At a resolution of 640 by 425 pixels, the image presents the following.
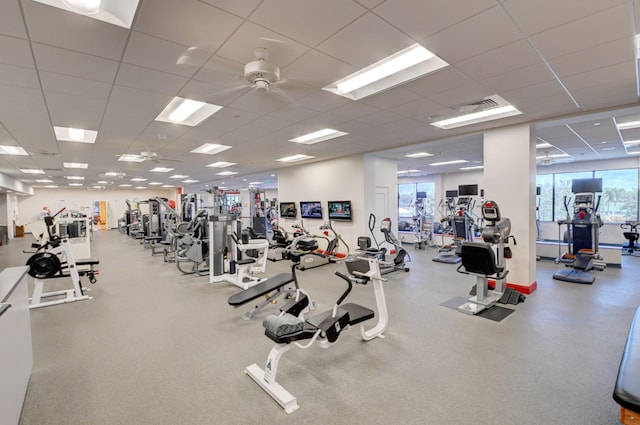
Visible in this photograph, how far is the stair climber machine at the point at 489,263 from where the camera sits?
399 centimetres

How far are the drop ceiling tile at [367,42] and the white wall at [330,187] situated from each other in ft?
16.5

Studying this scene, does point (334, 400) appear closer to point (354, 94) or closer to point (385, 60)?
point (385, 60)

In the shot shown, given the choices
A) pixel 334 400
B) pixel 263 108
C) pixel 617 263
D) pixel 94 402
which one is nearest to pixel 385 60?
pixel 263 108

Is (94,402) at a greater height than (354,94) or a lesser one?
lesser

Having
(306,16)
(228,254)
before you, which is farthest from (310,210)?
(306,16)

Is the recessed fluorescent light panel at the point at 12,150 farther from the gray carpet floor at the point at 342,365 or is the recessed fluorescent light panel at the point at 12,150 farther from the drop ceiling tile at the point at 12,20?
the drop ceiling tile at the point at 12,20

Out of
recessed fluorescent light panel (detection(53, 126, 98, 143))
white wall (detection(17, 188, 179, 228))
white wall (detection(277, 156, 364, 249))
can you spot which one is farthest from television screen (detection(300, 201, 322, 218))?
white wall (detection(17, 188, 179, 228))

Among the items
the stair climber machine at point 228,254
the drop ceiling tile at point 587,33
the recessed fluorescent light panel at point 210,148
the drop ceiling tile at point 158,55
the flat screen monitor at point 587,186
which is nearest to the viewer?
the drop ceiling tile at point 587,33

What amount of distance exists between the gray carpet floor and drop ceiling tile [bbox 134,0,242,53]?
291 cm

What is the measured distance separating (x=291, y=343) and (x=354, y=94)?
2.99 metres

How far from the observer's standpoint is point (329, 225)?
25.5ft

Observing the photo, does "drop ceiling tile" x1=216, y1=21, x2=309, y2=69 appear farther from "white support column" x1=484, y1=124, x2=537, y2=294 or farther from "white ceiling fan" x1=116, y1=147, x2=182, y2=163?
"white ceiling fan" x1=116, y1=147, x2=182, y2=163

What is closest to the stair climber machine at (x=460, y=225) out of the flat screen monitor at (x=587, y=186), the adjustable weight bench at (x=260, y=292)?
the flat screen monitor at (x=587, y=186)

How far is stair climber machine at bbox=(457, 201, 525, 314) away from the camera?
399 cm
